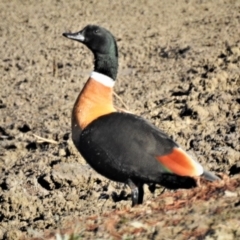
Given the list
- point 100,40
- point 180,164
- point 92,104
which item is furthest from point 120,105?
point 180,164

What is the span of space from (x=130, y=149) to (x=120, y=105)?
332cm

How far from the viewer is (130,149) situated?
505 cm

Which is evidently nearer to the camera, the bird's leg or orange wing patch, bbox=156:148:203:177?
orange wing patch, bbox=156:148:203:177

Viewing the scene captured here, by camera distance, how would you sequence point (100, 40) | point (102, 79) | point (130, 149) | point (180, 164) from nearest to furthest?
point (180, 164), point (130, 149), point (102, 79), point (100, 40)

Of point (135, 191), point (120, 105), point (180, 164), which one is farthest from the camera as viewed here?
point (120, 105)

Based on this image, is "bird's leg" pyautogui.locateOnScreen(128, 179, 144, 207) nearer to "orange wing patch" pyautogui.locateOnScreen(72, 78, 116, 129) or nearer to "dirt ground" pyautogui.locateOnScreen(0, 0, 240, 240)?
"dirt ground" pyautogui.locateOnScreen(0, 0, 240, 240)

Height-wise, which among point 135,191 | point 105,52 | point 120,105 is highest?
point 105,52

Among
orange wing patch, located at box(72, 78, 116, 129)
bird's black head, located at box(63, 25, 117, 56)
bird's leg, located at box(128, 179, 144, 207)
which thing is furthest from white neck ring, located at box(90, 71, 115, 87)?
bird's leg, located at box(128, 179, 144, 207)

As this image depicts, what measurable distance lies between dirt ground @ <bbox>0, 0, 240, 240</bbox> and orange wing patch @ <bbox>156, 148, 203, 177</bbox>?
12 cm

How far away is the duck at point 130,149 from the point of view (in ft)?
16.1

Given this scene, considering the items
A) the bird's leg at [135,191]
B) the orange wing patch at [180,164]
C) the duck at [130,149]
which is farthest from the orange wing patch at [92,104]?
the orange wing patch at [180,164]

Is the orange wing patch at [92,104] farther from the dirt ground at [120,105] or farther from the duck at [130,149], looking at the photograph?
the dirt ground at [120,105]

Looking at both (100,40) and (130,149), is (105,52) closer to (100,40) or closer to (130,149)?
(100,40)

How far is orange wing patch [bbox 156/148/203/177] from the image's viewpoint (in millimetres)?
4847
